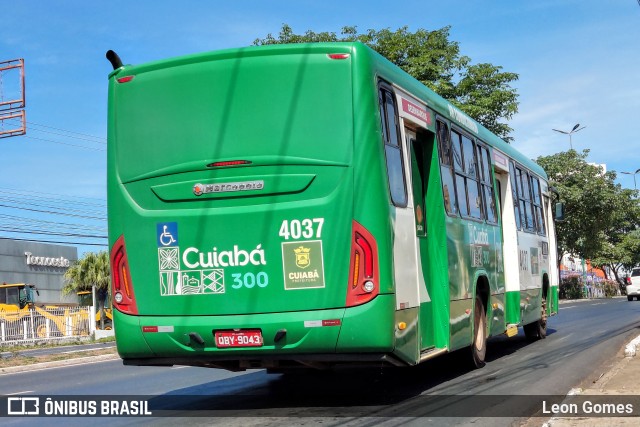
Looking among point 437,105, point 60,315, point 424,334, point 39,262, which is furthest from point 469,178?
point 39,262

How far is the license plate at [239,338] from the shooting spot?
7.61 meters

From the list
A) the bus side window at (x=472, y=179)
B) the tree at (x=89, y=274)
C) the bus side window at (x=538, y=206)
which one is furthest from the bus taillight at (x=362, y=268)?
the tree at (x=89, y=274)

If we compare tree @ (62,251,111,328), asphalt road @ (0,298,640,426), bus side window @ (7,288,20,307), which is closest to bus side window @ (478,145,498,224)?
asphalt road @ (0,298,640,426)

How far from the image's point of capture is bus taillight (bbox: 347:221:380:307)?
7.43 meters

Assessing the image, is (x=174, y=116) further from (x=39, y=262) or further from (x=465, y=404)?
(x=39, y=262)

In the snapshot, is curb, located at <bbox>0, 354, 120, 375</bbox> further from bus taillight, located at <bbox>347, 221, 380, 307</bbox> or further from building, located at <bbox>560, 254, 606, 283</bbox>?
building, located at <bbox>560, 254, 606, 283</bbox>

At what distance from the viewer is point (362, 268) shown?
24.5 feet

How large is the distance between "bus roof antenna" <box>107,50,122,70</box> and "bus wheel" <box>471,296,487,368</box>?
5626 mm

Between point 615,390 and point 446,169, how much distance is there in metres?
3.24

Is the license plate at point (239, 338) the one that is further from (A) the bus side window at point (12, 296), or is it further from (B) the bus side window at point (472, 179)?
(A) the bus side window at point (12, 296)

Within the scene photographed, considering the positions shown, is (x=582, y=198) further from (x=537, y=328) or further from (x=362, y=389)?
(x=362, y=389)

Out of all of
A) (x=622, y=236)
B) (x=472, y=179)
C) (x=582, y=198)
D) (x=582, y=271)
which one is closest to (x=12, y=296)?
(x=582, y=198)

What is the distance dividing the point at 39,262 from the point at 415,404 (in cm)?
5751

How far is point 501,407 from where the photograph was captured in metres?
8.33
